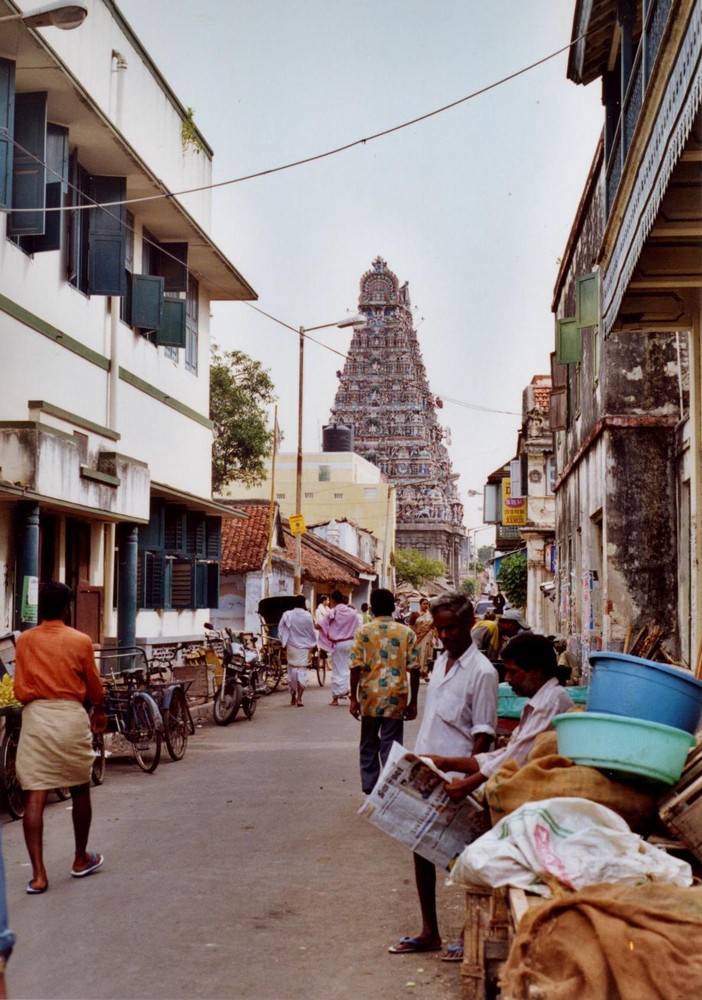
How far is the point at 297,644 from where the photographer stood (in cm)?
2203

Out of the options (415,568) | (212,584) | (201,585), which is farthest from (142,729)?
(415,568)

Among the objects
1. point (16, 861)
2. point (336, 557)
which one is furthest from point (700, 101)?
point (336, 557)

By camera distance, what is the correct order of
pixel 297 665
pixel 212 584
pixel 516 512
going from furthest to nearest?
pixel 516 512 < pixel 212 584 < pixel 297 665

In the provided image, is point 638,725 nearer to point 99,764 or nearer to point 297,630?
point 99,764

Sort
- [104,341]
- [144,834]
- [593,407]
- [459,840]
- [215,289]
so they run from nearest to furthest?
[459,840], [144,834], [104,341], [593,407], [215,289]

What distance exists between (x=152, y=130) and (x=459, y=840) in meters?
16.4

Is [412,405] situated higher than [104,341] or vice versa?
[412,405]

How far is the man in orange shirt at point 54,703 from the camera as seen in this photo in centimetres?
771

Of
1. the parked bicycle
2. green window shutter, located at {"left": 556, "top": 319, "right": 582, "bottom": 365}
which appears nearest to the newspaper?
the parked bicycle

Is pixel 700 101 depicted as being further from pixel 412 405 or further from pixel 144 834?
pixel 412 405

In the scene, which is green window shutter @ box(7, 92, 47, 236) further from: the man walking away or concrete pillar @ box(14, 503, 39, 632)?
the man walking away

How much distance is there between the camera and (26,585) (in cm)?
1405

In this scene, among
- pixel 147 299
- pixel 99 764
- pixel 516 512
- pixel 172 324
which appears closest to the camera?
pixel 99 764

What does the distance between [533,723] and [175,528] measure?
1673cm
